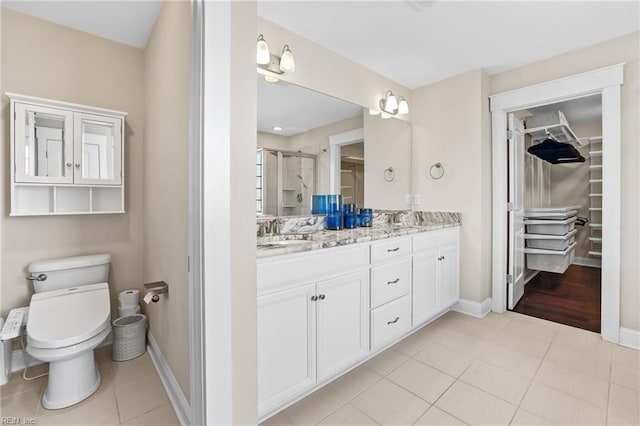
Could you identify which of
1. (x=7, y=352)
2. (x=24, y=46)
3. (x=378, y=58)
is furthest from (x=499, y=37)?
(x=7, y=352)

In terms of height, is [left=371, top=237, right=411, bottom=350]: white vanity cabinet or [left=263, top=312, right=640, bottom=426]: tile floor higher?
[left=371, top=237, right=411, bottom=350]: white vanity cabinet

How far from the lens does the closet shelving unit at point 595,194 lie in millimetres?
4594

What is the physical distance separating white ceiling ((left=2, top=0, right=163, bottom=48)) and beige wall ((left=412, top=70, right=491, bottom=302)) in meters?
2.58

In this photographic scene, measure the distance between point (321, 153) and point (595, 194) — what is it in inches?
189

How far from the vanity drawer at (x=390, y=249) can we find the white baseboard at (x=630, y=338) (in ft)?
5.75

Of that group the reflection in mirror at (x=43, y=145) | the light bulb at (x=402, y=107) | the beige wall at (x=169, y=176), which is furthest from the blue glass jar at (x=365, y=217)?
the reflection in mirror at (x=43, y=145)

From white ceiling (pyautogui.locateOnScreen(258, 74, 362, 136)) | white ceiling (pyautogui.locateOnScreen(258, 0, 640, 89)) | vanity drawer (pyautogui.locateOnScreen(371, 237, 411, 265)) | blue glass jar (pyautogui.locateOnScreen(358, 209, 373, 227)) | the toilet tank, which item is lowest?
the toilet tank

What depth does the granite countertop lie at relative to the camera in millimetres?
1490

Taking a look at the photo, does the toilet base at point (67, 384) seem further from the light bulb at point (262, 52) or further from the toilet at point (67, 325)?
the light bulb at point (262, 52)

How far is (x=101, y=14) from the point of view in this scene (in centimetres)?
199

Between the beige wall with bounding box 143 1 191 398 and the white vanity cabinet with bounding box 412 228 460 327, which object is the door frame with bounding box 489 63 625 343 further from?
the beige wall with bounding box 143 1 191 398

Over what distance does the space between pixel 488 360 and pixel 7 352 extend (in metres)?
3.14

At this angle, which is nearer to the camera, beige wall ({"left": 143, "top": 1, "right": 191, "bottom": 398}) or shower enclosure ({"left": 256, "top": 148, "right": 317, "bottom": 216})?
beige wall ({"left": 143, "top": 1, "right": 191, "bottom": 398})

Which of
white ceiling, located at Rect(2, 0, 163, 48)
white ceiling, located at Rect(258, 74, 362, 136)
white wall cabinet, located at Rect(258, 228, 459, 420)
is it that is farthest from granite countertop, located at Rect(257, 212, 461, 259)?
white ceiling, located at Rect(2, 0, 163, 48)
